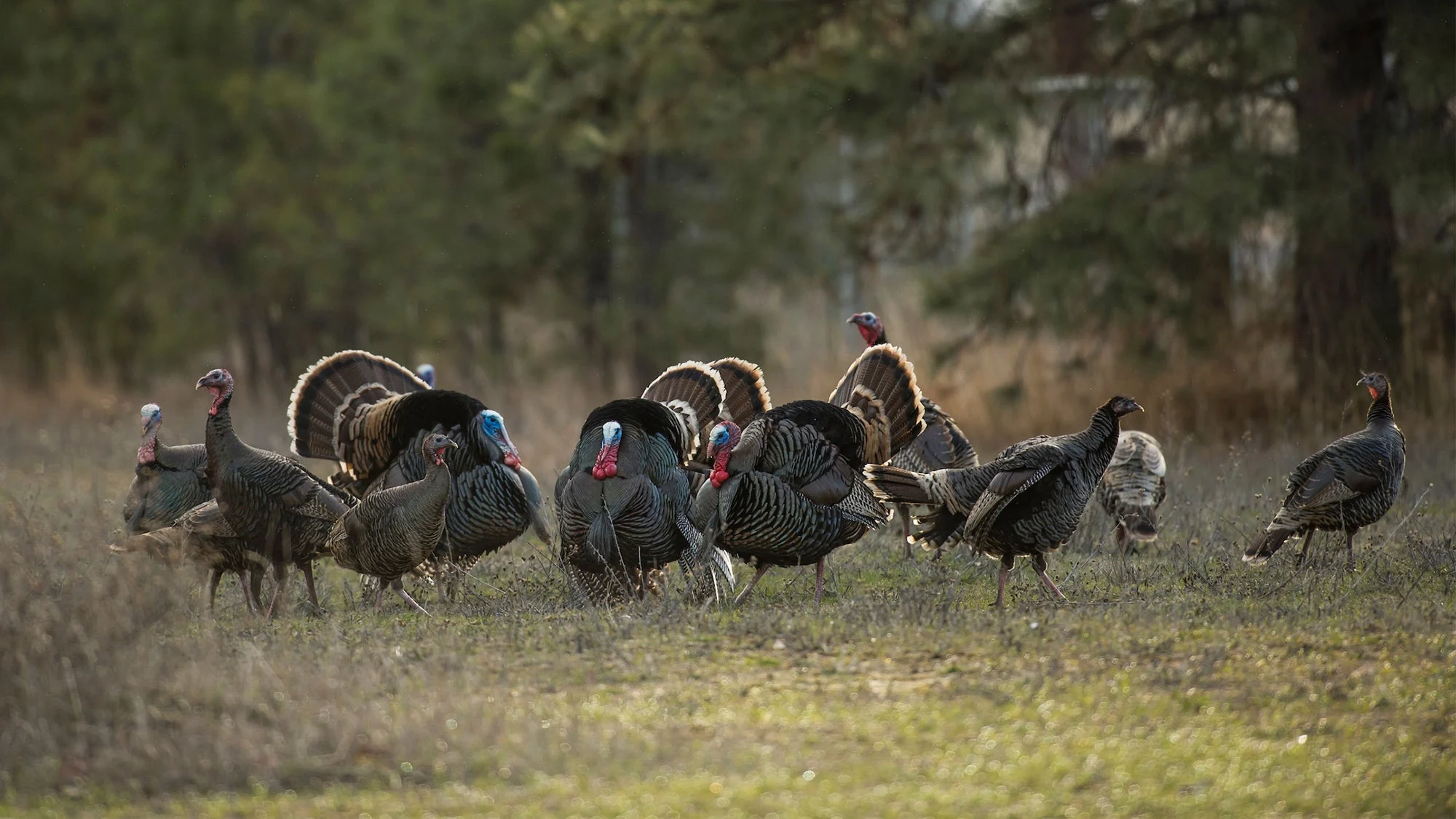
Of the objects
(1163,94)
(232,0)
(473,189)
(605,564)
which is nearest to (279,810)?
(605,564)

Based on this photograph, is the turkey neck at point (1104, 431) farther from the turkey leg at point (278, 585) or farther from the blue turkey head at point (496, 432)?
the turkey leg at point (278, 585)

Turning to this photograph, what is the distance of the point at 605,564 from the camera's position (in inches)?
275

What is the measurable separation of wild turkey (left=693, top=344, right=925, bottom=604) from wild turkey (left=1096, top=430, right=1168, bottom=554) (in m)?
1.19

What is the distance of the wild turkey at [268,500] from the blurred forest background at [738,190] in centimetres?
626

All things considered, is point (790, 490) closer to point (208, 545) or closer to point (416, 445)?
point (416, 445)

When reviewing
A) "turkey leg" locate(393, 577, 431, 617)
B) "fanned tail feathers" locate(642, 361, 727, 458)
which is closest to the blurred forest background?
"fanned tail feathers" locate(642, 361, 727, 458)

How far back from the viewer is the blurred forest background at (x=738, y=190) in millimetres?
11773

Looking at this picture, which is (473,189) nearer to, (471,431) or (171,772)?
(471,431)

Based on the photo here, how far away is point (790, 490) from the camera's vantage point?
708 centimetres

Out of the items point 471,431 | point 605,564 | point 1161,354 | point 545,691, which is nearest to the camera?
point 545,691

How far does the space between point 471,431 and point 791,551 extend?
1.66 m

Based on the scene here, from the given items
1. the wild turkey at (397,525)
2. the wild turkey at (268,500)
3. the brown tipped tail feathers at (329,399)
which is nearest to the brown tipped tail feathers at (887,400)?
the wild turkey at (397,525)

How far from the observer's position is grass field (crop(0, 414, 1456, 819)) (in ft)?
14.6

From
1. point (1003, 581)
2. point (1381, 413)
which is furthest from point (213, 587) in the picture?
point (1381, 413)
